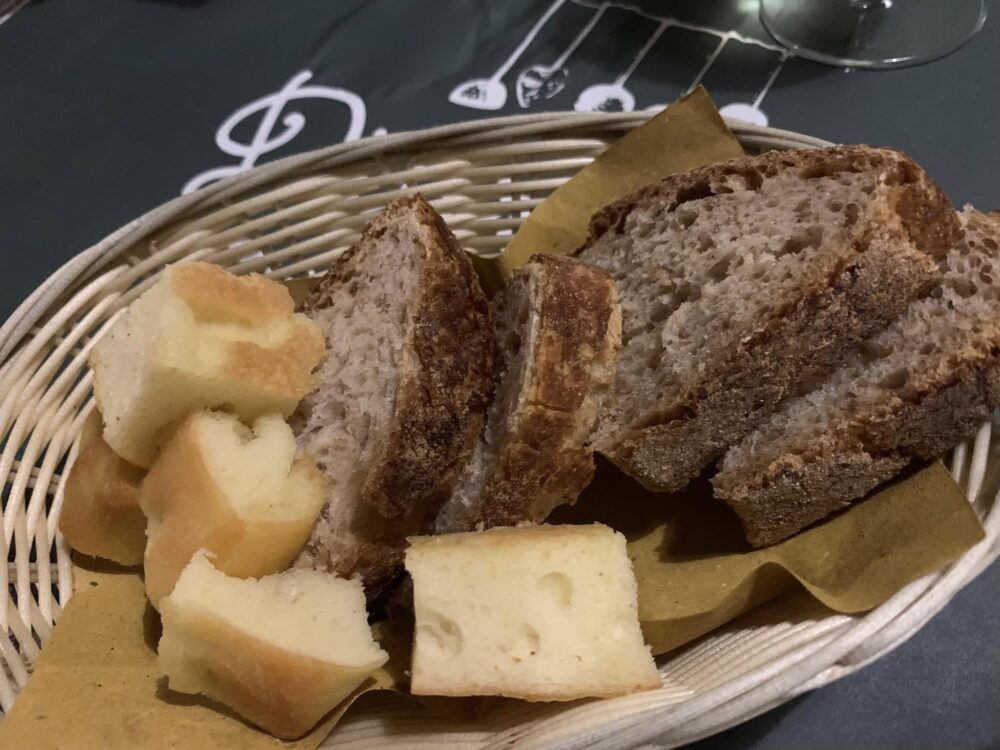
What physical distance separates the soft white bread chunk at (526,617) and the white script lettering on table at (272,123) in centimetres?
199

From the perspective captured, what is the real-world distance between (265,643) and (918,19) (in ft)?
10.4

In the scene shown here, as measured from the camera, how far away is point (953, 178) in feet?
8.59

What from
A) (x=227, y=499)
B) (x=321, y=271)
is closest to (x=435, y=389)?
(x=227, y=499)

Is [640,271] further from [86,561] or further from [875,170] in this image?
[86,561]

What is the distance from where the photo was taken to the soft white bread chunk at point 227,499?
1.36m

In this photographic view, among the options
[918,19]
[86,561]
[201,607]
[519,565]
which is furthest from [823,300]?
[918,19]

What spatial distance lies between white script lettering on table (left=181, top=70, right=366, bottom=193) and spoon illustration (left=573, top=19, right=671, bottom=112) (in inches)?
32.9

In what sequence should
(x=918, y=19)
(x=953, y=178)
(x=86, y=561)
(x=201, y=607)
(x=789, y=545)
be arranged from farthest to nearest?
1. (x=918, y=19)
2. (x=953, y=178)
3. (x=86, y=561)
4. (x=789, y=545)
5. (x=201, y=607)

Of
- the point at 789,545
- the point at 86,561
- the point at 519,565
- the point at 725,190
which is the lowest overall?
the point at 86,561

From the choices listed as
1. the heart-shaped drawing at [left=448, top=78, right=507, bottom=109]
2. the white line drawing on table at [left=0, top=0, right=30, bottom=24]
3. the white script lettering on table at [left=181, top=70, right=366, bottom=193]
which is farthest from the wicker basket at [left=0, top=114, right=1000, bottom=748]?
the white line drawing on table at [left=0, top=0, right=30, bottom=24]

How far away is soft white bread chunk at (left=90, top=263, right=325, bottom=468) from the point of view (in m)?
1.40

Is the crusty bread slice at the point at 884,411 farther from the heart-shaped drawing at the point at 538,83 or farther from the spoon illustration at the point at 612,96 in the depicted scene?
the heart-shaped drawing at the point at 538,83

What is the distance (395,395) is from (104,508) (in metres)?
0.60

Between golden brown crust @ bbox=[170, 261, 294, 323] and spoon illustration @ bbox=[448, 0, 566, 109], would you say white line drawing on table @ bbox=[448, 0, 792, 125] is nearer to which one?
spoon illustration @ bbox=[448, 0, 566, 109]
